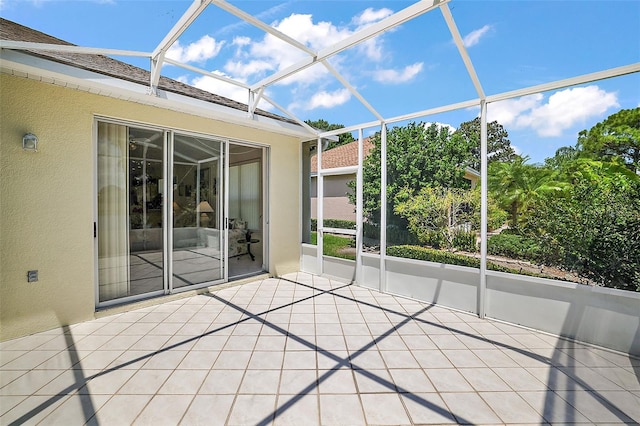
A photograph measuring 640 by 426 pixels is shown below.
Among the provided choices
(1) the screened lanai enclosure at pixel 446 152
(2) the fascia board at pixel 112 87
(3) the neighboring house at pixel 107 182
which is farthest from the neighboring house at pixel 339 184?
(2) the fascia board at pixel 112 87

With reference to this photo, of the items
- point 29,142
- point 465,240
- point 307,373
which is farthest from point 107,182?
point 465,240

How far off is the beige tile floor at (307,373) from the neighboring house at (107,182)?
1.94 ft

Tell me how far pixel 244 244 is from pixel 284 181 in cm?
183

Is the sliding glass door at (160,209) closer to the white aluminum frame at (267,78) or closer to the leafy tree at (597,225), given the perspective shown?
the white aluminum frame at (267,78)

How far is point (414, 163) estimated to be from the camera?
15.7 ft

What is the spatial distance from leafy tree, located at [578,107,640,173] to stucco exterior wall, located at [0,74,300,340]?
18.7 feet

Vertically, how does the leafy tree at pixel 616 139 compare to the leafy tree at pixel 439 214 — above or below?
above

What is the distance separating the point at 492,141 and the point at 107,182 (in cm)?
519

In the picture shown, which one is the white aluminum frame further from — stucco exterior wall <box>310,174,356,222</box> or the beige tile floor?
the beige tile floor

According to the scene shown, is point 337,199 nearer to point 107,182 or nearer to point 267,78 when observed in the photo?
point 267,78

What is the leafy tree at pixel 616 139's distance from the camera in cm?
330

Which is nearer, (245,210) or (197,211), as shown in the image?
(197,211)

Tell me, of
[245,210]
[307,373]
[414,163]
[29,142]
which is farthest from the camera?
[245,210]

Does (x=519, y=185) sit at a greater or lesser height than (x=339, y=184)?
lesser
